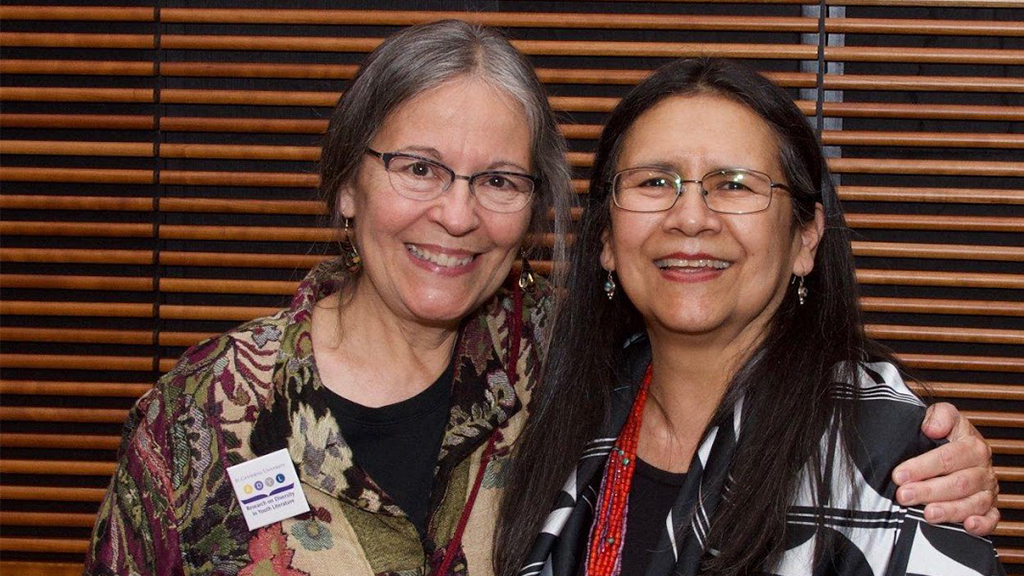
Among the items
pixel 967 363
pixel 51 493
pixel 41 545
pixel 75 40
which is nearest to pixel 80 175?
pixel 75 40

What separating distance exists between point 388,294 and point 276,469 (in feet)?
1.38

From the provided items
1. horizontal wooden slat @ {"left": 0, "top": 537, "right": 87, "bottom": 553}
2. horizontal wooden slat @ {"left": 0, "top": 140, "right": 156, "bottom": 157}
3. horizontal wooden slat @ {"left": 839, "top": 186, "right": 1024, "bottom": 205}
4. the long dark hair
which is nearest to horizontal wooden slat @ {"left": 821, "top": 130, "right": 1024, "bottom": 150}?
horizontal wooden slat @ {"left": 839, "top": 186, "right": 1024, "bottom": 205}

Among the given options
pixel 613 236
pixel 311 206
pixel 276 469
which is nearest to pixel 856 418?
pixel 613 236

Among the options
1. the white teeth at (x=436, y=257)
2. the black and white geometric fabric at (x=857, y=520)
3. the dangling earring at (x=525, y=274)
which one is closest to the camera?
the black and white geometric fabric at (x=857, y=520)

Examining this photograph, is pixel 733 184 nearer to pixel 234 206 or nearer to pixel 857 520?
pixel 857 520

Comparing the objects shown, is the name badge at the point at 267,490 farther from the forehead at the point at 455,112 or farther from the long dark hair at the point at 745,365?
the forehead at the point at 455,112

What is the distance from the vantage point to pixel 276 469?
1852mm

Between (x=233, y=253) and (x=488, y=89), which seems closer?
(x=488, y=89)

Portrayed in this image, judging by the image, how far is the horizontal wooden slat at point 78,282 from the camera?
3424 mm

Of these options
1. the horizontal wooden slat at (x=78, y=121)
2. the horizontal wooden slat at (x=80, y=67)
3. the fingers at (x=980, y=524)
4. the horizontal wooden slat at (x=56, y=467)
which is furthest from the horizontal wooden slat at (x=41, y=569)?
the fingers at (x=980, y=524)

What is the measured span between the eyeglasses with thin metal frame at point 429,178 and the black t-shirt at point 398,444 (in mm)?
427

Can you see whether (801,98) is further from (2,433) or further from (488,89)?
(2,433)

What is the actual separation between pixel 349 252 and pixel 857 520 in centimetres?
116

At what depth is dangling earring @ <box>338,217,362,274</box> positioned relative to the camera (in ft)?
7.00
